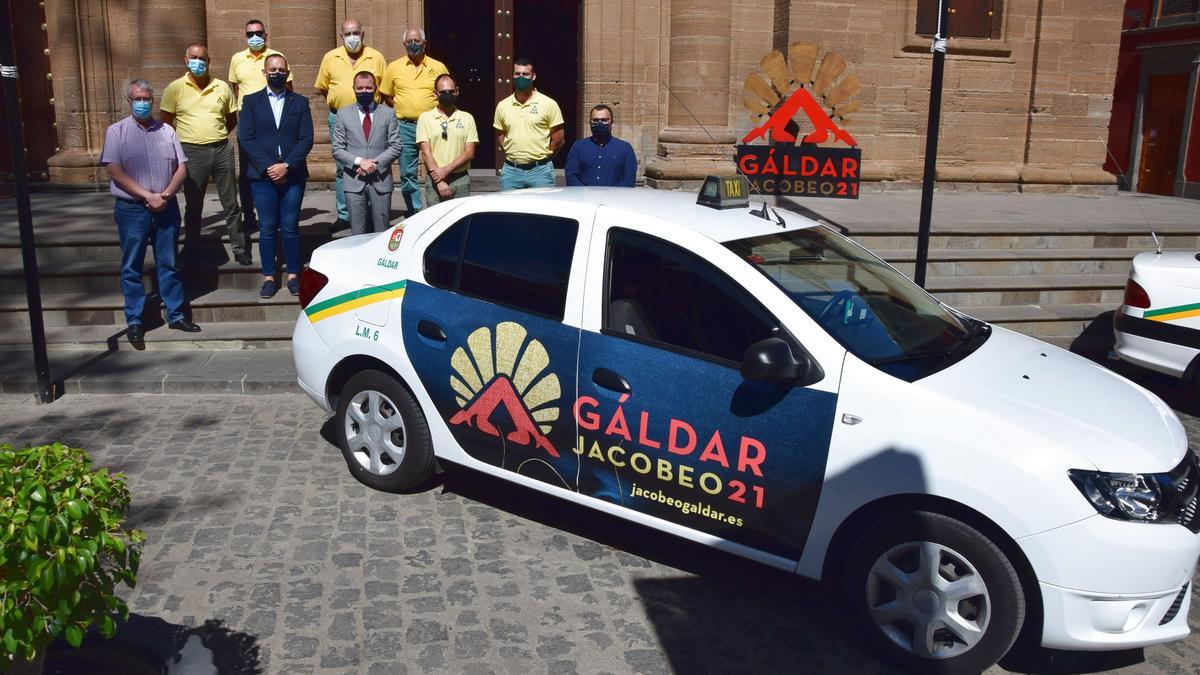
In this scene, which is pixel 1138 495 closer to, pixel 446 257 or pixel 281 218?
pixel 446 257

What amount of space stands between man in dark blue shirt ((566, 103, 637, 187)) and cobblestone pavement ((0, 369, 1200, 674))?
376cm

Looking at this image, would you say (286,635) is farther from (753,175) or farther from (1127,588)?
(753,175)

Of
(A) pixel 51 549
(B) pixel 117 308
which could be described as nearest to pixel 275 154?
(B) pixel 117 308

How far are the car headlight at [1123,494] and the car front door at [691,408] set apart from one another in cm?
97

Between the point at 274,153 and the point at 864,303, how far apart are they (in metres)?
6.00

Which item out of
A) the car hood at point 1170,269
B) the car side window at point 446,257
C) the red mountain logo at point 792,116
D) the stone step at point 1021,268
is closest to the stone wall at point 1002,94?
the red mountain logo at point 792,116

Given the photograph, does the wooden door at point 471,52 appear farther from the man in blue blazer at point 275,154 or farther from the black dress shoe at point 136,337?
the black dress shoe at point 136,337

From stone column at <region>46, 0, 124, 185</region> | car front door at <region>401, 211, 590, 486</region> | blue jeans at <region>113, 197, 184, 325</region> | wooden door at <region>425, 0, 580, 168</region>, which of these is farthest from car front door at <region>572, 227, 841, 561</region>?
wooden door at <region>425, 0, 580, 168</region>

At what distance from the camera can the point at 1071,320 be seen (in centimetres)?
992

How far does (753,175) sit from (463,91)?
9737 millimetres

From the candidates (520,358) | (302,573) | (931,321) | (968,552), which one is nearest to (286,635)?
(302,573)

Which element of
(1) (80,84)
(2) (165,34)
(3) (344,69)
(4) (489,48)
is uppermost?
(4) (489,48)

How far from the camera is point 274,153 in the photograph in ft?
29.5

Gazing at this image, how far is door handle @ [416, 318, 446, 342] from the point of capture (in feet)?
17.6
